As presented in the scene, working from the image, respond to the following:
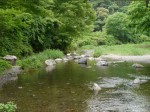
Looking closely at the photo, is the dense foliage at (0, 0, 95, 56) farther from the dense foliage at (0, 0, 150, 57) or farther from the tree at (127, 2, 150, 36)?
the tree at (127, 2, 150, 36)

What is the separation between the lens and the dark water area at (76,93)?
38.1 ft

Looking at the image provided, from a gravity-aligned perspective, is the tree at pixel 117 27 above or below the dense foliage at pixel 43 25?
below

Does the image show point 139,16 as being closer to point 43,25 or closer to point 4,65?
point 43,25

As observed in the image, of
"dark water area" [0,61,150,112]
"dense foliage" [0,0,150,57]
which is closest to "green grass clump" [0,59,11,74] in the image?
"dark water area" [0,61,150,112]

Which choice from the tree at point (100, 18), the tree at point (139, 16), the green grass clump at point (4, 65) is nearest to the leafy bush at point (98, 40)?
the tree at point (100, 18)

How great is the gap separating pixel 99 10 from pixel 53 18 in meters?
Result: 39.0

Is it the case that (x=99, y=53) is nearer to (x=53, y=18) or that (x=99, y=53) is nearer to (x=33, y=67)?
(x=53, y=18)

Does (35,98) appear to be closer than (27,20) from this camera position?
Yes

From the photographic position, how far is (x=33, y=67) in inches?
904

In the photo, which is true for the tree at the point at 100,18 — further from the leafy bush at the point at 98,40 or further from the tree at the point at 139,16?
the tree at the point at 139,16

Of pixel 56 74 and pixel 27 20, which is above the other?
pixel 27 20

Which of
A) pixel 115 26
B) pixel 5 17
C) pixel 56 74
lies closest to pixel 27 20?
pixel 56 74

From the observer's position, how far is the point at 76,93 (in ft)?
46.8

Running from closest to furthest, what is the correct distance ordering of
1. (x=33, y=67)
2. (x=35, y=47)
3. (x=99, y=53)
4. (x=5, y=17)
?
(x=5, y=17) → (x=33, y=67) → (x=35, y=47) → (x=99, y=53)
